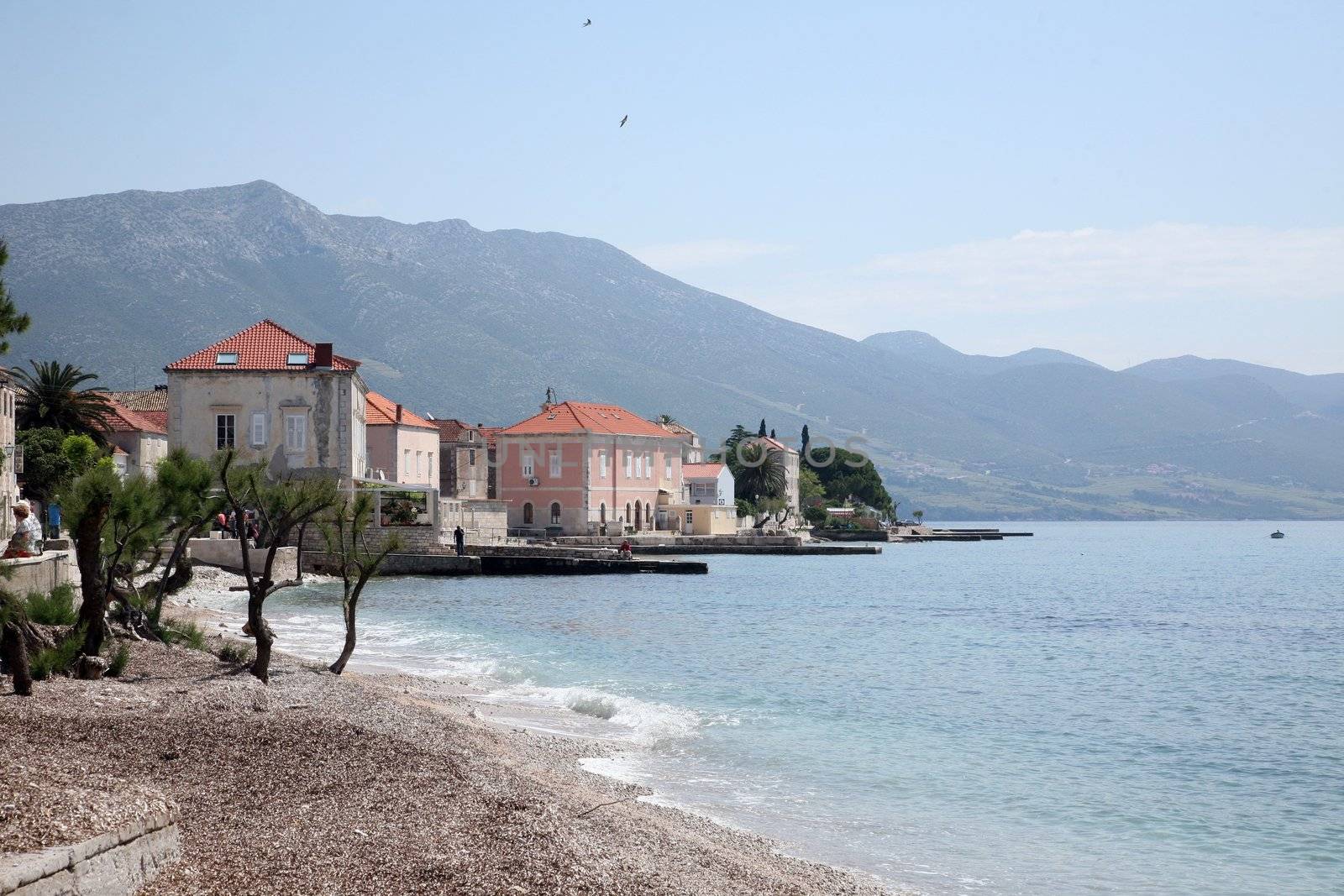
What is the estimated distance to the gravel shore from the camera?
7.77 meters

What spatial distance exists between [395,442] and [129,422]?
12.7 meters

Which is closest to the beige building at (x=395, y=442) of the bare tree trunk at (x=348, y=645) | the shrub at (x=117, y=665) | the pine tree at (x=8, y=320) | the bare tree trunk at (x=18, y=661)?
the bare tree trunk at (x=348, y=645)

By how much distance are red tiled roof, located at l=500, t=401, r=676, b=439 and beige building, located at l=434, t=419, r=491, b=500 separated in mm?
2029

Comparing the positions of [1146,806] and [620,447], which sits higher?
[620,447]

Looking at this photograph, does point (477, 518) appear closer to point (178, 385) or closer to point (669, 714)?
point (178, 385)

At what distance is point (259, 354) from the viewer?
164 feet

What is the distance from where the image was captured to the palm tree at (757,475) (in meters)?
106

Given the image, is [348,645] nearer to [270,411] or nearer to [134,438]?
[270,411]

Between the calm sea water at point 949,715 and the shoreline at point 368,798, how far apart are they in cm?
119

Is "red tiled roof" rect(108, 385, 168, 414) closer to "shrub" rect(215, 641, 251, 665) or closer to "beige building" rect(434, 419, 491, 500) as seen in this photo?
"beige building" rect(434, 419, 491, 500)

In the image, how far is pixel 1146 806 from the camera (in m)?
13.7

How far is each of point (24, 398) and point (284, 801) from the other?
165ft

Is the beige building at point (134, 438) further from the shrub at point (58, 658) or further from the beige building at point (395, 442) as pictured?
the shrub at point (58, 658)

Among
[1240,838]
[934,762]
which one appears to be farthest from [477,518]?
[1240,838]
